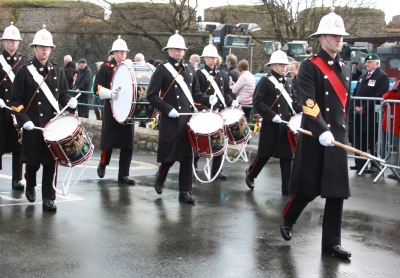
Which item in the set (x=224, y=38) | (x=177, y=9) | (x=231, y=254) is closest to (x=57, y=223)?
(x=231, y=254)

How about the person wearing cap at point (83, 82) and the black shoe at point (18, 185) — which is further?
the person wearing cap at point (83, 82)

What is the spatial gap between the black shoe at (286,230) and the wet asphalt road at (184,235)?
0.09m

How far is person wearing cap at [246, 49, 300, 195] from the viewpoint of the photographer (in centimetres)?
944

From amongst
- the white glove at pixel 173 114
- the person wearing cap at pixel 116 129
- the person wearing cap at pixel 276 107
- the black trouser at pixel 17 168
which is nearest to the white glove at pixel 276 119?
the person wearing cap at pixel 276 107

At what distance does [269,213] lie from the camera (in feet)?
26.7

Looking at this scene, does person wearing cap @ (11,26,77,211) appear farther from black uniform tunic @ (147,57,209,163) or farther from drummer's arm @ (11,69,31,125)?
black uniform tunic @ (147,57,209,163)

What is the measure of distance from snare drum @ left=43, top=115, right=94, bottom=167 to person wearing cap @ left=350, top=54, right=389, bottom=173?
18.1 ft

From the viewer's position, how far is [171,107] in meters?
8.56

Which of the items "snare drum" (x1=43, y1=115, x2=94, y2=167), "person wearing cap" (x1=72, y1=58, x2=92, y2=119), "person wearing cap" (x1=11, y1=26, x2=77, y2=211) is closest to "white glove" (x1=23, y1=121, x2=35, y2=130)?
"person wearing cap" (x1=11, y1=26, x2=77, y2=211)

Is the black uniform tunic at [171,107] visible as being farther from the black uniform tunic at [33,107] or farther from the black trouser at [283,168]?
the black trouser at [283,168]

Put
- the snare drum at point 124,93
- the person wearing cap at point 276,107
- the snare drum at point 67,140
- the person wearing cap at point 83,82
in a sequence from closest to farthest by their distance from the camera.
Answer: the snare drum at point 67,140 < the person wearing cap at point 276,107 < the snare drum at point 124,93 < the person wearing cap at point 83,82

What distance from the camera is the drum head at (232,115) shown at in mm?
10039

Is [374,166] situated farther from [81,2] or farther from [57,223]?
[81,2]

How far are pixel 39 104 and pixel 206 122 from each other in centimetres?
200
